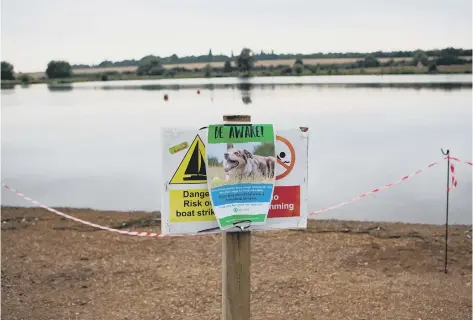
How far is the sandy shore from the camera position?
5.74 metres

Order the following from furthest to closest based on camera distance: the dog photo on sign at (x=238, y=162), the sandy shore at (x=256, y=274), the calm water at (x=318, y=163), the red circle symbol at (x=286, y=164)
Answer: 1. the calm water at (x=318, y=163)
2. the sandy shore at (x=256, y=274)
3. the red circle symbol at (x=286, y=164)
4. the dog photo on sign at (x=238, y=162)

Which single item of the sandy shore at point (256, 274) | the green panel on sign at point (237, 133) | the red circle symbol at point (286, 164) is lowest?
the sandy shore at point (256, 274)

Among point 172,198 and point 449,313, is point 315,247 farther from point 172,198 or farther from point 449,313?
point 172,198

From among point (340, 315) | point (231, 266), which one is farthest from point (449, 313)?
point (231, 266)

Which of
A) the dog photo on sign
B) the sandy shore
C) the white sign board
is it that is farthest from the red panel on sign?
the sandy shore

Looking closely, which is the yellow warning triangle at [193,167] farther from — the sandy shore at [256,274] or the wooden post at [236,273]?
the sandy shore at [256,274]

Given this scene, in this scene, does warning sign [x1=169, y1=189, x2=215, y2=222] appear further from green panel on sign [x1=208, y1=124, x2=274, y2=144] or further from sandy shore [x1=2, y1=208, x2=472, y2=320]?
sandy shore [x1=2, y1=208, x2=472, y2=320]

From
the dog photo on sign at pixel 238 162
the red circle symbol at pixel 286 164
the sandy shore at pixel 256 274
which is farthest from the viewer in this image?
the sandy shore at pixel 256 274

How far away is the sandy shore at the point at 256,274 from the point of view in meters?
5.74

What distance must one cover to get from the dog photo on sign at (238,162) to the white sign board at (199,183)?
6 centimetres

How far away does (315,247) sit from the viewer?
7.70 meters

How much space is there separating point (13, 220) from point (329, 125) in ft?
80.9

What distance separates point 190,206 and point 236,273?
1.44 ft

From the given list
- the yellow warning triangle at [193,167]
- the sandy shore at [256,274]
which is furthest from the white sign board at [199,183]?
the sandy shore at [256,274]
